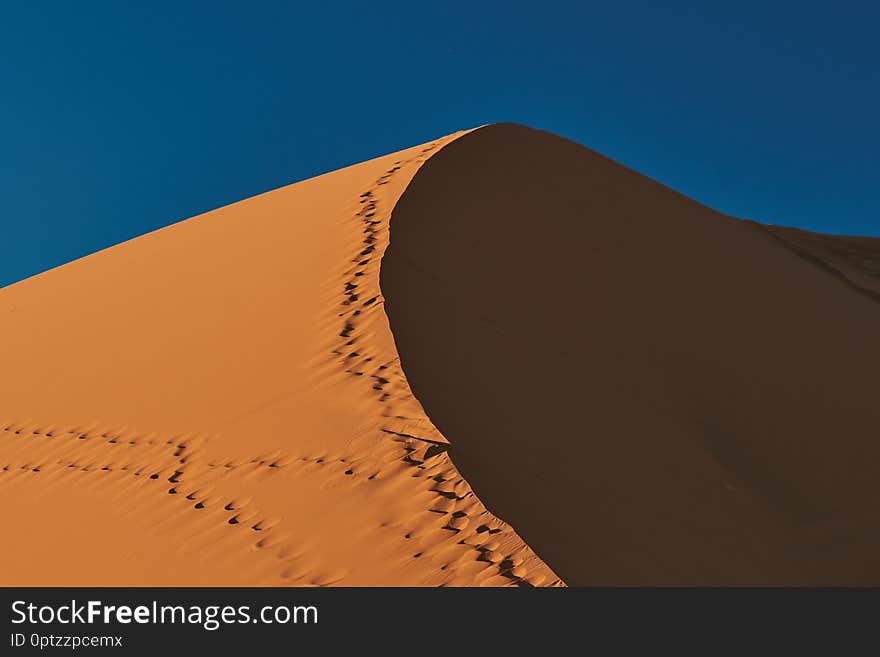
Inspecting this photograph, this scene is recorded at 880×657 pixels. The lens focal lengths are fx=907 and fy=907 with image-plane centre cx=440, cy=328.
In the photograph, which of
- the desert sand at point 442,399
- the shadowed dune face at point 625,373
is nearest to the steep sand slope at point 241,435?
the desert sand at point 442,399

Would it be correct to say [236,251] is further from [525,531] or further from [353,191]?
[525,531]

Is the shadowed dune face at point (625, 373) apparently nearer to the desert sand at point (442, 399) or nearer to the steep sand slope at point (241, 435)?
the desert sand at point (442, 399)

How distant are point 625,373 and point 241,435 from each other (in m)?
3.19

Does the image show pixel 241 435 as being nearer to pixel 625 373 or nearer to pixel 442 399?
pixel 442 399

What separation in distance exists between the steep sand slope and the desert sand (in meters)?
0.02

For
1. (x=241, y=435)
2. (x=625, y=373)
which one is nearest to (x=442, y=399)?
(x=241, y=435)

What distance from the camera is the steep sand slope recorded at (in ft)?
14.7

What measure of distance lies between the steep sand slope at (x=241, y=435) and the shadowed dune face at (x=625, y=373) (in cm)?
30

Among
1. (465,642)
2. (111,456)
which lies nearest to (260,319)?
(111,456)

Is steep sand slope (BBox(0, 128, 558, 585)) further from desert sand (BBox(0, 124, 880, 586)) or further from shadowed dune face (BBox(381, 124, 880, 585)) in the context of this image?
shadowed dune face (BBox(381, 124, 880, 585))

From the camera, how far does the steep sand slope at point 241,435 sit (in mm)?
4473

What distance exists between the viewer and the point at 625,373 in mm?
7297

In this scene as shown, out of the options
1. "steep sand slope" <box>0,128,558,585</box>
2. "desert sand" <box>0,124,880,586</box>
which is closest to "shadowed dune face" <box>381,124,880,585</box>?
"desert sand" <box>0,124,880,586</box>

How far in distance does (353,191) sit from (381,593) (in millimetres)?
6301
